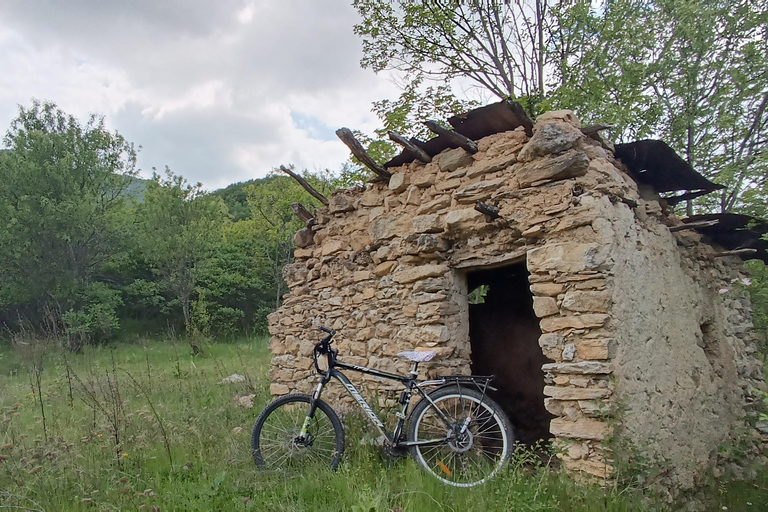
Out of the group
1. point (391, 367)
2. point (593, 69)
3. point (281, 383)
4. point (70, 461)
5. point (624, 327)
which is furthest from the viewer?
point (593, 69)

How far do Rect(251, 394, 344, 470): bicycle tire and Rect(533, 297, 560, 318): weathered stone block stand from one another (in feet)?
5.43

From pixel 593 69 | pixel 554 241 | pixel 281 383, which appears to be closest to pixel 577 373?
pixel 554 241

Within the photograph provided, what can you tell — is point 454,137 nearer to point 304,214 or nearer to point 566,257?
point 566,257

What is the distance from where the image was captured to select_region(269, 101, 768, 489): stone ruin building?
129 inches

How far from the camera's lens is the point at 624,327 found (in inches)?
130

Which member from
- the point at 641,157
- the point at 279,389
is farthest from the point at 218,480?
the point at 641,157

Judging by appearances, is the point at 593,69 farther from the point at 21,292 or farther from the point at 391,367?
the point at 21,292

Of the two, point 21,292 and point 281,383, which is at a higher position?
point 21,292

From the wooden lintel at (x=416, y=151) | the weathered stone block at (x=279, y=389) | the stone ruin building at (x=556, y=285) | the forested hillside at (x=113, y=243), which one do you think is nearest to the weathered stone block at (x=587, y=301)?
the stone ruin building at (x=556, y=285)

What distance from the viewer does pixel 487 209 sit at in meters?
3.78

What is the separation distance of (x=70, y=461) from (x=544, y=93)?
32.7 ft

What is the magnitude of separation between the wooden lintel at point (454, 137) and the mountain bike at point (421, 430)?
1.72 metres

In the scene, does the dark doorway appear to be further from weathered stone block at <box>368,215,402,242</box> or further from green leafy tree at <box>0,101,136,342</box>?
green leafy tree at <box>0,101,136,342</box>

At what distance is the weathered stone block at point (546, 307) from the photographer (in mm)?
3432
